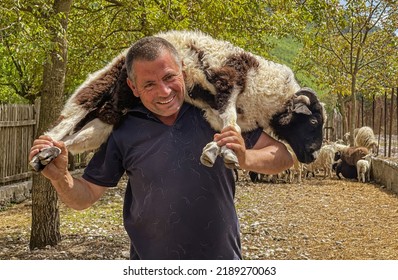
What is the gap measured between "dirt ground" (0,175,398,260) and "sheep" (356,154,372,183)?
175cm

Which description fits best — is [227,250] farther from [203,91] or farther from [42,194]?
[42,194]

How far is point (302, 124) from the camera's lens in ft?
9.30

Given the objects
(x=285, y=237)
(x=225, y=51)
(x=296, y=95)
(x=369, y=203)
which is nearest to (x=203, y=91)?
(x=225, y=51)

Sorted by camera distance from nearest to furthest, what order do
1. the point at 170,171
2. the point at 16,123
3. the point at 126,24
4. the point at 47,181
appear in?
the point at 170,171 < the point at 47,181 < the point at 126,24 < the point at 16,123

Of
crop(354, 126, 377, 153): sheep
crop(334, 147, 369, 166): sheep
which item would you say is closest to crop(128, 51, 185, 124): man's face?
crop(334, 147, 369, 166): sheep

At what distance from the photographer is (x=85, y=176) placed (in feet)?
8.83

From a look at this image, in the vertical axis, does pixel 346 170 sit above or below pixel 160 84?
below

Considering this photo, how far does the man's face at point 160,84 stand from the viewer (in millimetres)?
2385

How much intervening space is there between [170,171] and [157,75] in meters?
0.39

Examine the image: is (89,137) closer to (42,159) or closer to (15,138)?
(42,159)

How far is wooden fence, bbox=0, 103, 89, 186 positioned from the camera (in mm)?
11867

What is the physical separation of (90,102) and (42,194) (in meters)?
5.32

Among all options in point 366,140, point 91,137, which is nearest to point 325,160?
point 366,140

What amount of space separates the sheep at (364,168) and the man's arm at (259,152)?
43.2 feet
